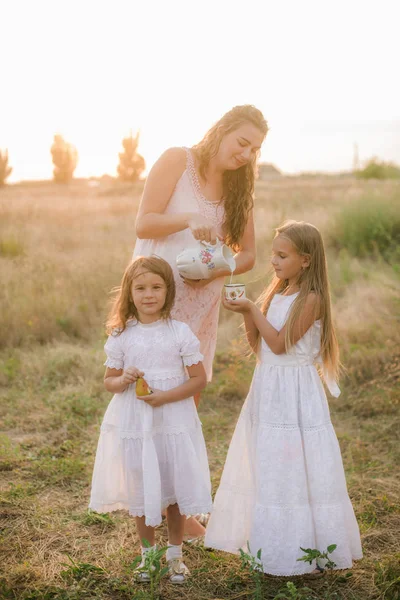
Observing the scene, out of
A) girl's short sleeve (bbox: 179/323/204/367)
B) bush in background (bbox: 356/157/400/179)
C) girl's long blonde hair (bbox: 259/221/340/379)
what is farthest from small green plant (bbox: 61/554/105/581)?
bush in background (bbox: 356/157/400/179)

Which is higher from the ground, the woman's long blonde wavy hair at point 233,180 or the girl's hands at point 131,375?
the woman's long blonde wavy hair at point 233,180

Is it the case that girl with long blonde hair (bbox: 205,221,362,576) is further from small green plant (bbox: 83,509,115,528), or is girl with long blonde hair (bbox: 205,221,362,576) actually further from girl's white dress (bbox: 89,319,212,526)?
small green plant (bbox: 83,509,115,528)

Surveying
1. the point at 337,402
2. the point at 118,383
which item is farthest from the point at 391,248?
the point at 118,383

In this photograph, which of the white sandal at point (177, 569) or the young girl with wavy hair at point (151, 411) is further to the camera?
the white sandal at point (177, 569)

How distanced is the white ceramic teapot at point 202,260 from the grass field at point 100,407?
129 centimetres

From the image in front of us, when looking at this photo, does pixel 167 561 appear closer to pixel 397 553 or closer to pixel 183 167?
pixel 397 553

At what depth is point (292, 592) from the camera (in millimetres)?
2385

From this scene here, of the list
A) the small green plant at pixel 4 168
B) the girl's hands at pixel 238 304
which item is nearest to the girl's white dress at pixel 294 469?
the girl's hands at pixel 238 304

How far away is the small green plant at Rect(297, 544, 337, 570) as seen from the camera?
2.51 metres

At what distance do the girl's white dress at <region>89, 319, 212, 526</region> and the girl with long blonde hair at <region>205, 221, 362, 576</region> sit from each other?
9.7 inches

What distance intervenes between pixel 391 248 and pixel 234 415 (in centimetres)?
506

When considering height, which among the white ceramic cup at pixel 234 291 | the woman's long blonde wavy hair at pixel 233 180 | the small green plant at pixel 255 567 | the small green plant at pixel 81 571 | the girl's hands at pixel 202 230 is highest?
the woman's long blonde wavy hair at pixel 233 180

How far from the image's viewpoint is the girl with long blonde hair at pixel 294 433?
2605 millimetres

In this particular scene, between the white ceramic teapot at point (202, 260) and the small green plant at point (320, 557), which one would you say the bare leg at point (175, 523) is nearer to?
the small green plant at point (320, 557)
